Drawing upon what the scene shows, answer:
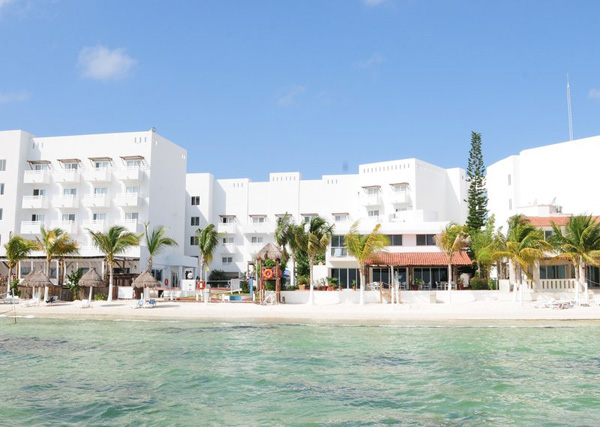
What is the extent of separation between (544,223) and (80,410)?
2835 cm

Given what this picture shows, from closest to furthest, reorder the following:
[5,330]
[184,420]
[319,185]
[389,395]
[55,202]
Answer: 1. [184,420]
2. [389,395]
3. [5,330]
4. [55,202]
5. [319,185]

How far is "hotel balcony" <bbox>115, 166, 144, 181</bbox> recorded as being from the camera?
4544 cm

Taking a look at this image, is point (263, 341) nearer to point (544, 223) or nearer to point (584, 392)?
point (584, 392)

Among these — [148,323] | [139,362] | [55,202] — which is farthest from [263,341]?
[55,202]

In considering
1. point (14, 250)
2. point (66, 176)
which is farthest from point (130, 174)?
point (14, 250)

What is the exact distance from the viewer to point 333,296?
30484 mm

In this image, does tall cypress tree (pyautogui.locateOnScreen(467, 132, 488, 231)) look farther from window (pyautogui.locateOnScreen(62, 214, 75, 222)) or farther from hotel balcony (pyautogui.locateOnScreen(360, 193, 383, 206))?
window (pyautogui.locateOnScreen(62, 214, 75, 222))

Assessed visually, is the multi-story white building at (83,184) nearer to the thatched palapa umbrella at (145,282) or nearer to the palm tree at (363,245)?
the thatched palapa umbrella at (145,282)

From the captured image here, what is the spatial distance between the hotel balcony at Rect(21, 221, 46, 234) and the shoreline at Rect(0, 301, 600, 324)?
651 inches

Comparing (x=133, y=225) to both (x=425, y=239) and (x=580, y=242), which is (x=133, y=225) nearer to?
(x=425, y=239)

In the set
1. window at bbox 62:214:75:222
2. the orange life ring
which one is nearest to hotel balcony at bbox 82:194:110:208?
window at bbox 62:214:75:222

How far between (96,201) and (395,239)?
2504cm

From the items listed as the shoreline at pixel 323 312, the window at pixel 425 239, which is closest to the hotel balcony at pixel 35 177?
the shoreline at pixel 323 312

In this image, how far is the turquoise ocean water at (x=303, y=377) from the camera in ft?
31.9
